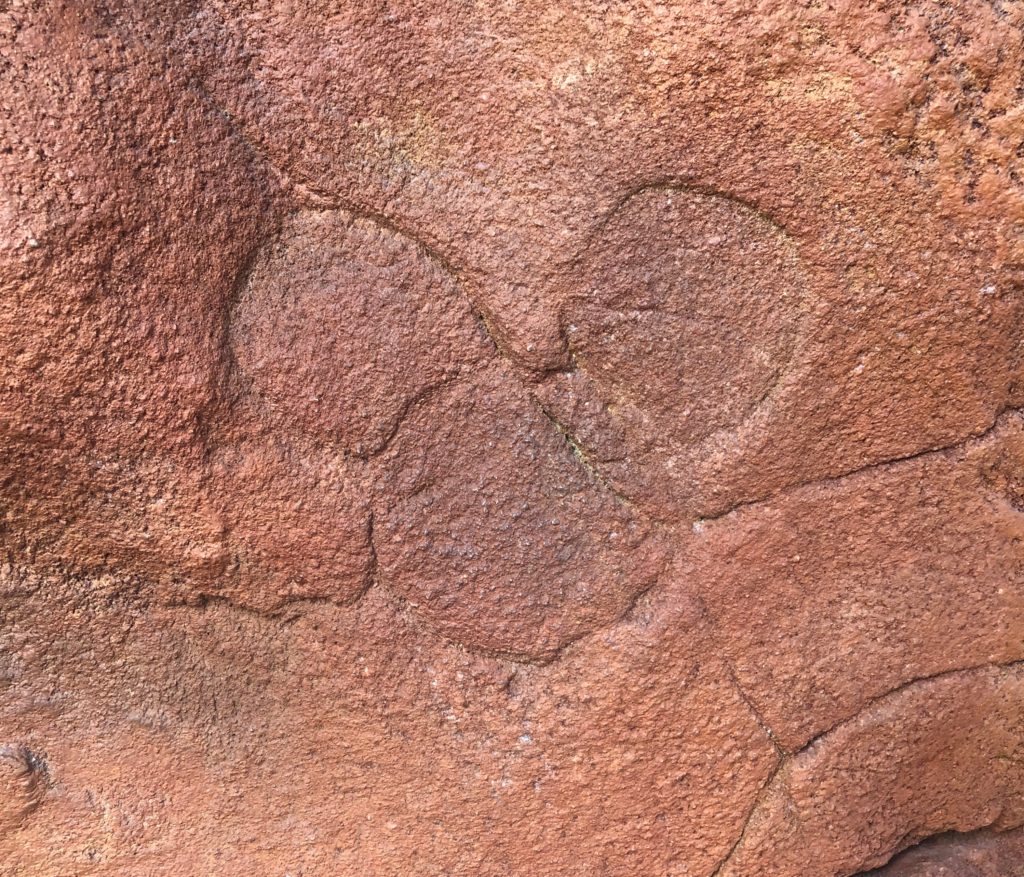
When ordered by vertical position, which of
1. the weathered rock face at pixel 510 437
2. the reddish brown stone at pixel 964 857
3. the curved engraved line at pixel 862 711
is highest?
the weathered rock face at pixel 510 437

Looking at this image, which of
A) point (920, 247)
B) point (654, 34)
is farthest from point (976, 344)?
point (654, 34)

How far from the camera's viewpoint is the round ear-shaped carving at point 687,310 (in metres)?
0.87

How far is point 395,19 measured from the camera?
818 mm

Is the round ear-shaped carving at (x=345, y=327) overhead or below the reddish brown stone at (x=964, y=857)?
overhead

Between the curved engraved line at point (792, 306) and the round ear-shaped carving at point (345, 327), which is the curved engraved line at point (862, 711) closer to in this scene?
the curved engraved line at point (792, 306)

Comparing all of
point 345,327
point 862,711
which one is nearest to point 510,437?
point 345,327

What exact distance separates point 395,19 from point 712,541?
1.84 ft

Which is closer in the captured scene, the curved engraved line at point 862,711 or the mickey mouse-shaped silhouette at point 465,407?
the mickey mouse-shaped silhouette at point 465,407

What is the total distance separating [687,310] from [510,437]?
204 millimetres

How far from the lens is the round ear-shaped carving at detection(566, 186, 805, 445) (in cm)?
87

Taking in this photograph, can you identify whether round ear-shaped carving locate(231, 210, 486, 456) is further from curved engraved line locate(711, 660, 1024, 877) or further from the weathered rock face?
curved engraved line locate(711, 660, 1024, 877)

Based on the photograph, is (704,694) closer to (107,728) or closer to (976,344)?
(976,344)

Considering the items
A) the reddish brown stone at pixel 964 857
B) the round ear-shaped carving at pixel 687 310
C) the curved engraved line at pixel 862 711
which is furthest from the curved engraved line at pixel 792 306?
the reddish brown stone at pixel 964 857

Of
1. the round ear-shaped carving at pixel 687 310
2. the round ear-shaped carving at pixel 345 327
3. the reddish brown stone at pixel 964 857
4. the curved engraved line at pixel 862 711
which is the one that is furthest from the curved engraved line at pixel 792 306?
the reddish brown stone at pixel 964 857
